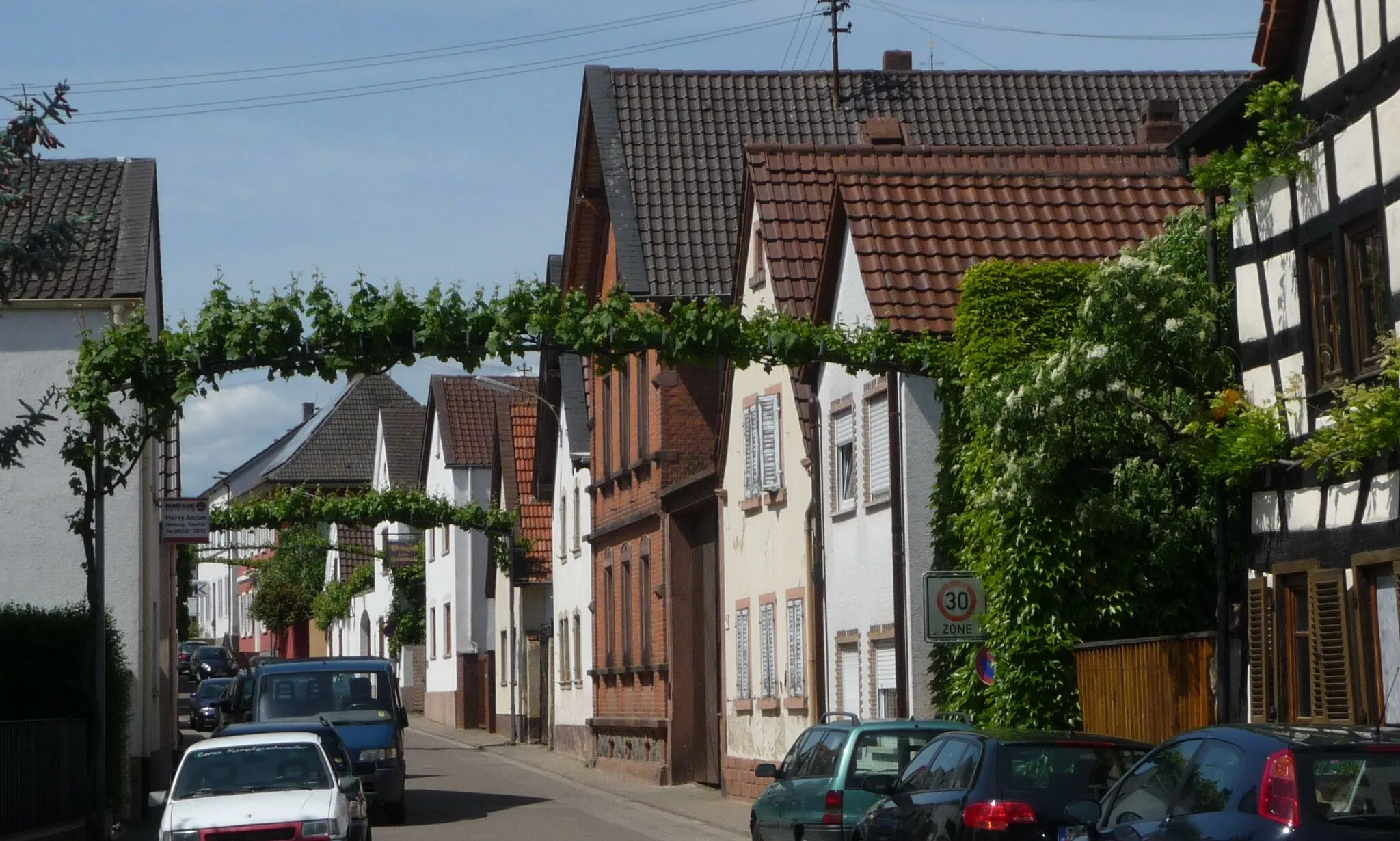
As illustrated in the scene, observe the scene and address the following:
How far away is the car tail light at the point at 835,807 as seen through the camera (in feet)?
54.1

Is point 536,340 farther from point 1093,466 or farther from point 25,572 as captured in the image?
point 25,572

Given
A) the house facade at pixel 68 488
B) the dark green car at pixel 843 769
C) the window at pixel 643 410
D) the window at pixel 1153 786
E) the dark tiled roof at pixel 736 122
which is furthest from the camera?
the window at pixel 643 410

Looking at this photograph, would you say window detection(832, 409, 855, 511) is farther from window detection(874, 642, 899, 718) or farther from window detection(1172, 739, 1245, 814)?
window detection(1172, 739, 1245, 814)

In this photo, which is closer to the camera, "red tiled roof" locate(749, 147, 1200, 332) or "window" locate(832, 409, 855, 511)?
"red tiled roof" locate(749, 147, 1200, 332)

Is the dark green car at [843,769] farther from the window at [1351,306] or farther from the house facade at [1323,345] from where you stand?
the window at [1351,306]

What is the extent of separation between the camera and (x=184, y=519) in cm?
2598

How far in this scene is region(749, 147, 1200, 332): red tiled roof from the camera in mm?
23188

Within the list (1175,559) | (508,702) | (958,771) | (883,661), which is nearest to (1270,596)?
(1175,559)

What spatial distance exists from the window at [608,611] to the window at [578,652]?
2.87m

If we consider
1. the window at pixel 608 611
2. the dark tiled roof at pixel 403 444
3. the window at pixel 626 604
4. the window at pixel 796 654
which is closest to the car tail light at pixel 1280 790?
the window at pixel 796 654

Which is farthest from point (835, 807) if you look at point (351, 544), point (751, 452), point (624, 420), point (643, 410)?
point (351, 544)

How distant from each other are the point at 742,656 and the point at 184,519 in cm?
856

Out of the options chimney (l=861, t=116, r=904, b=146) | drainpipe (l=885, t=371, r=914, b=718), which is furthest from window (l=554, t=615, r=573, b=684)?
drainpipe (l=885, t=371, r=914, b=718)

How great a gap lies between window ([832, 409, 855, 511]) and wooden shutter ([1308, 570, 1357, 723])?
29.4 ft
